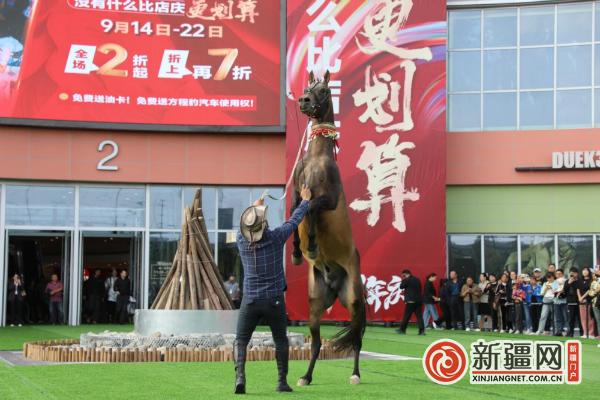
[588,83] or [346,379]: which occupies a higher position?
[588,83]

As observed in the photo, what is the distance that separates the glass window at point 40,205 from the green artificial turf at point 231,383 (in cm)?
1737

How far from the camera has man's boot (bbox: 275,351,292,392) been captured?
1107 centimetres

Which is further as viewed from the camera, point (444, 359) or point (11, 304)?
point (11, 304)

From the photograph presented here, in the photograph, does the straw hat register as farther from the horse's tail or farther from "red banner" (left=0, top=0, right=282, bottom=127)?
"red banner" (left=0, top=0, right=282, bottom=127)

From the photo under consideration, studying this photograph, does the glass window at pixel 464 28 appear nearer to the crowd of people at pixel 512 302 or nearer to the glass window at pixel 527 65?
the glass window at pixel 527 65

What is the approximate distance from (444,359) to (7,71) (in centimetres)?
2372

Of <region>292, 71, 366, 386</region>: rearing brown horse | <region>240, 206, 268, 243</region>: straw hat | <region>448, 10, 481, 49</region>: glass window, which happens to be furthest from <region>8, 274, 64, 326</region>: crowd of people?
<region>240, 206, 268, 243</region>: straw hat

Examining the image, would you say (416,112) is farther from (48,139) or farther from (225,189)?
(48,139)

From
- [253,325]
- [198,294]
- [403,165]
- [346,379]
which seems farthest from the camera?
[403,165]

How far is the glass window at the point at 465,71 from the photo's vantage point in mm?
33875

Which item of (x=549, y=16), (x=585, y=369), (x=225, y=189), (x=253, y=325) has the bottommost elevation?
(x=585, y=369)

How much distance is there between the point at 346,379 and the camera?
13.2 metres

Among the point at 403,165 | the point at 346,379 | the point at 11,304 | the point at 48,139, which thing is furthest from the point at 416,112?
the point at 346,379

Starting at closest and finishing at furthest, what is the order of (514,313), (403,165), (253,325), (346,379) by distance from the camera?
(253,325) → (346,379) → (514,313) → (403,165)
